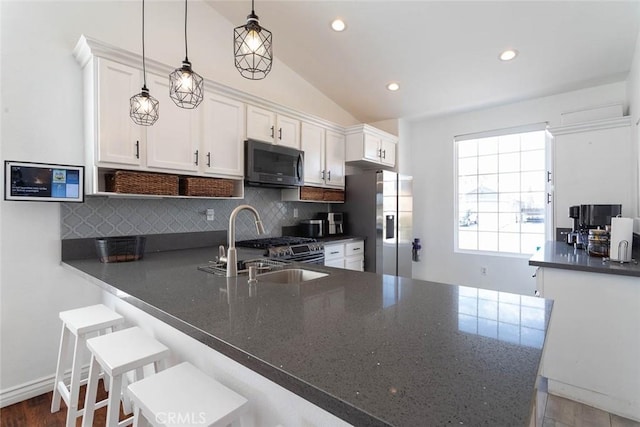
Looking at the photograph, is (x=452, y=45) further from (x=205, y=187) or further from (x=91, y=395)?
(x=91, y=395)

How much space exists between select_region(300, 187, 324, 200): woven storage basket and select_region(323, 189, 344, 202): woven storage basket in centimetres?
8

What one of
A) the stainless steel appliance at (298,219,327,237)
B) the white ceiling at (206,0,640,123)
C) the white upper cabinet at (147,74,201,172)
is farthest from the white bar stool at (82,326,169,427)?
the white ceiling at (206,0,640,123)

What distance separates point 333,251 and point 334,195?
2.75ft

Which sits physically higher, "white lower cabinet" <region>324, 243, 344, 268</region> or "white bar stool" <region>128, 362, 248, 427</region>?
"white lower cabinet" <region>324, 243, 344, 268</region>

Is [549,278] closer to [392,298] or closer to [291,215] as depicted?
[392,298]

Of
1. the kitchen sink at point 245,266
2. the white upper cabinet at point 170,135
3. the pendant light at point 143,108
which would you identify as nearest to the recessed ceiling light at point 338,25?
the white upper cabinet at point 170,135

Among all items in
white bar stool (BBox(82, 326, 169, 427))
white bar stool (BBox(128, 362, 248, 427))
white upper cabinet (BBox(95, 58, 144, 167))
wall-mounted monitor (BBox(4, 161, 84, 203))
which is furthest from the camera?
white upper cabinet (BBox(95, 58, 144, 167))

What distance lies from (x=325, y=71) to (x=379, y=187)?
1.54m

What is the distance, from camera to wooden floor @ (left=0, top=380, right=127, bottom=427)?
1872mm

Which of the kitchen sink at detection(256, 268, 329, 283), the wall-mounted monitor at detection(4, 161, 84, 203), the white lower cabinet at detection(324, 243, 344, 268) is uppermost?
the wall-mounted monitor at detection(4, 161, 84, 203)

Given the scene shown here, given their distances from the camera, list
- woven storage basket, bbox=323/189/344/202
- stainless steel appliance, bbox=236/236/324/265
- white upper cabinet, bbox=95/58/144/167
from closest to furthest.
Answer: white upper cabinet, bbox=95/58/144/167 → stainless steel appliance, bbox=236/236/324/265 → woven storage basket, bbox=323/189/344/202

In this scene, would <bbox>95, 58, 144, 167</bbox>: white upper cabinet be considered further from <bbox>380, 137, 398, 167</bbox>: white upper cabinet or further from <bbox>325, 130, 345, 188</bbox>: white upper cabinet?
<bbox>380, 137, 398, 167</bbox>: white upper cabinet

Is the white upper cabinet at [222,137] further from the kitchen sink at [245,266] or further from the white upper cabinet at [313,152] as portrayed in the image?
the kitchen sink at [245,266]

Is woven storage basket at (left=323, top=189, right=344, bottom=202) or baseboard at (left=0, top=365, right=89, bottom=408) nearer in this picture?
baseboard at (left=0, top=365, right=89, bottom=408)
